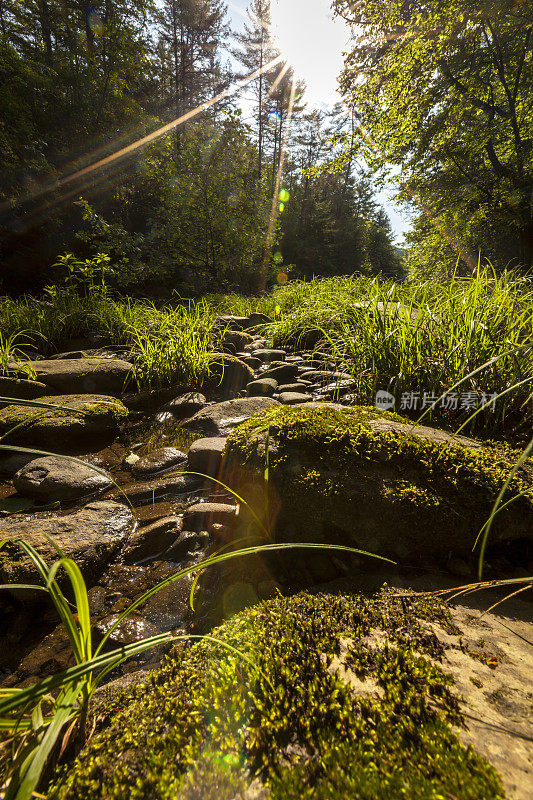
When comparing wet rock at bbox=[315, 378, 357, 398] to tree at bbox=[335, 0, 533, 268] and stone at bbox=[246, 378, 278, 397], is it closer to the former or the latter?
stone at bbox=[246, 378, 278, 397]

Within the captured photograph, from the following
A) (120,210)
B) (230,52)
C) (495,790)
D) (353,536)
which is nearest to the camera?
(495,790)

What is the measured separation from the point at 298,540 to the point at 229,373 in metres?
2.67

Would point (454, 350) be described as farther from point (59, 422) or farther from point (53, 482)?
point (59, 422)

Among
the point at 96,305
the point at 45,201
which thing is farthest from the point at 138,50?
the point at 96,305

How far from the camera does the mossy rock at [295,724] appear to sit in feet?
1.82

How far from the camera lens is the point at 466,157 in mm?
10891

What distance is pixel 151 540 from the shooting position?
1.73 m

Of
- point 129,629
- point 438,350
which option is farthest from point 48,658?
point 438,350

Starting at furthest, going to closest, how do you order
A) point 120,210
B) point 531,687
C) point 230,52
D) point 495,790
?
point 230,52 → point 120,210 → point 531,687 → point 495,790

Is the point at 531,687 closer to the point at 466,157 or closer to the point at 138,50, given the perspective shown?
the point at 466,157

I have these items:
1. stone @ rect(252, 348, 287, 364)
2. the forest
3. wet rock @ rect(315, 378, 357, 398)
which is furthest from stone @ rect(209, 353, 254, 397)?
wet rock @ rect(315, 378, 357, 398)

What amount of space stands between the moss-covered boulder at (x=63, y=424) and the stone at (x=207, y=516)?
1392 millimetres

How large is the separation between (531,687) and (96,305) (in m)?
6.39

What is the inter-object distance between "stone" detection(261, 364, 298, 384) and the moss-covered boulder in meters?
1.57
